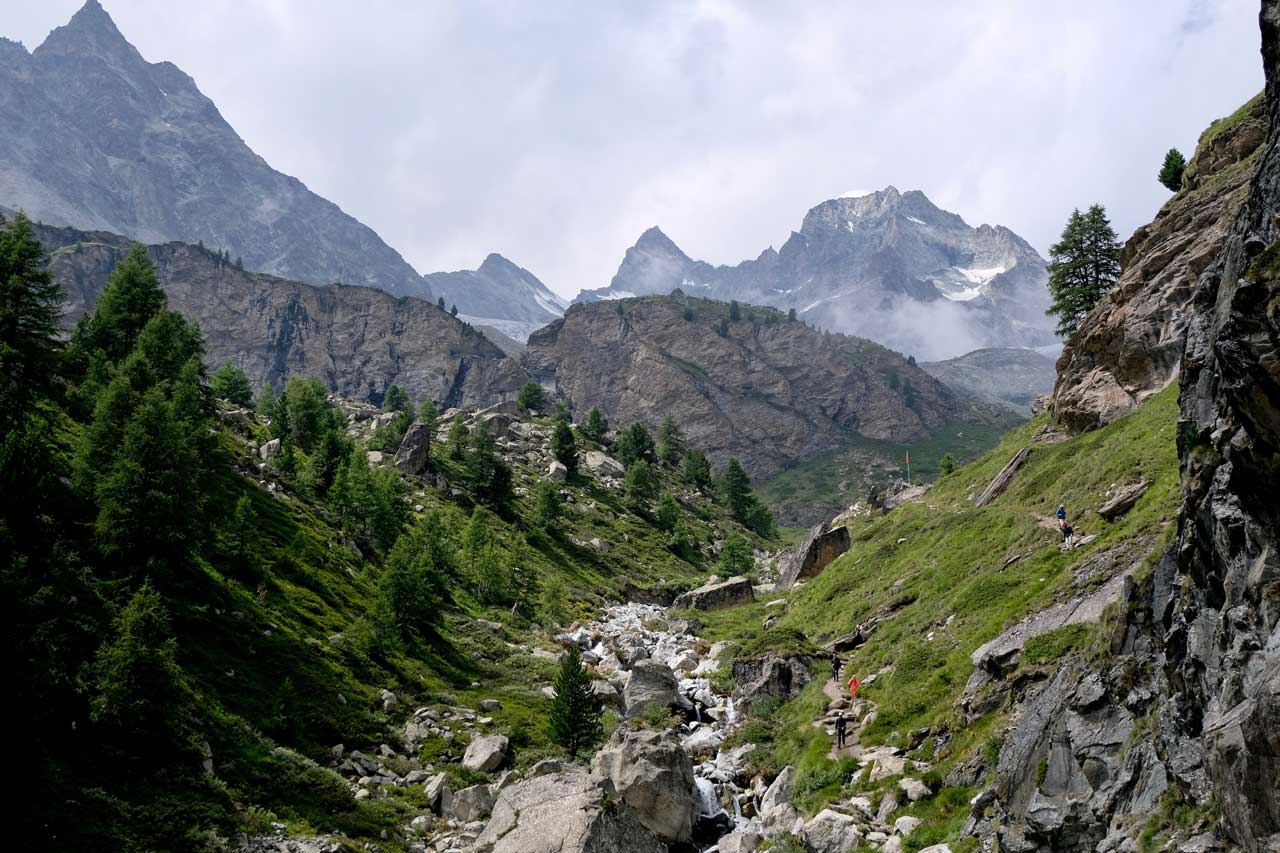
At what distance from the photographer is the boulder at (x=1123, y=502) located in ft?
112

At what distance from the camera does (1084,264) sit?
74.7 m

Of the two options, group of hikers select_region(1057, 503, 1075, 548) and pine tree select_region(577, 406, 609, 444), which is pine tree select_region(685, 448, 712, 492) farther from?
group of hikers select_region(1057, 503, 1075, 548)

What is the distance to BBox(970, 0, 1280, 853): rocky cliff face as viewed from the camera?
42.8 ft

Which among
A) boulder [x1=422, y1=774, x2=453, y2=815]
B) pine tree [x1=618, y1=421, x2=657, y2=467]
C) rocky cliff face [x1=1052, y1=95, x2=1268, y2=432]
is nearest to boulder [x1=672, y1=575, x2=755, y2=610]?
rocky cliff face [x1=1052, y1=95, x2=1268, y2=432]

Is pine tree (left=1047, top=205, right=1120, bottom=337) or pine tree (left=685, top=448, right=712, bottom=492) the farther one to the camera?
pine tree (left=685, top=448, right=712, bottom=492)

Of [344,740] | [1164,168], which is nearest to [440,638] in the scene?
[344,740]

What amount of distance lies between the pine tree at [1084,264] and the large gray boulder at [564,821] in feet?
237

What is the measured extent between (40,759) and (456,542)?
7100 cm

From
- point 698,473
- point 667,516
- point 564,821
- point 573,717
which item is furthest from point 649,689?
point 698,473

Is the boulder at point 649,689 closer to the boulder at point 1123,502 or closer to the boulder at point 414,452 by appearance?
the boulder at point 1123,502

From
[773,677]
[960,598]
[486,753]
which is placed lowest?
[486,753]

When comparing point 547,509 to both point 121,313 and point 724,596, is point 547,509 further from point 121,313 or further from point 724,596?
point 121,313

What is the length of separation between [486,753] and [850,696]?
20.0 m

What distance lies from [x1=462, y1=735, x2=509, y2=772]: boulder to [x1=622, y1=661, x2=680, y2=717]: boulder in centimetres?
1055
